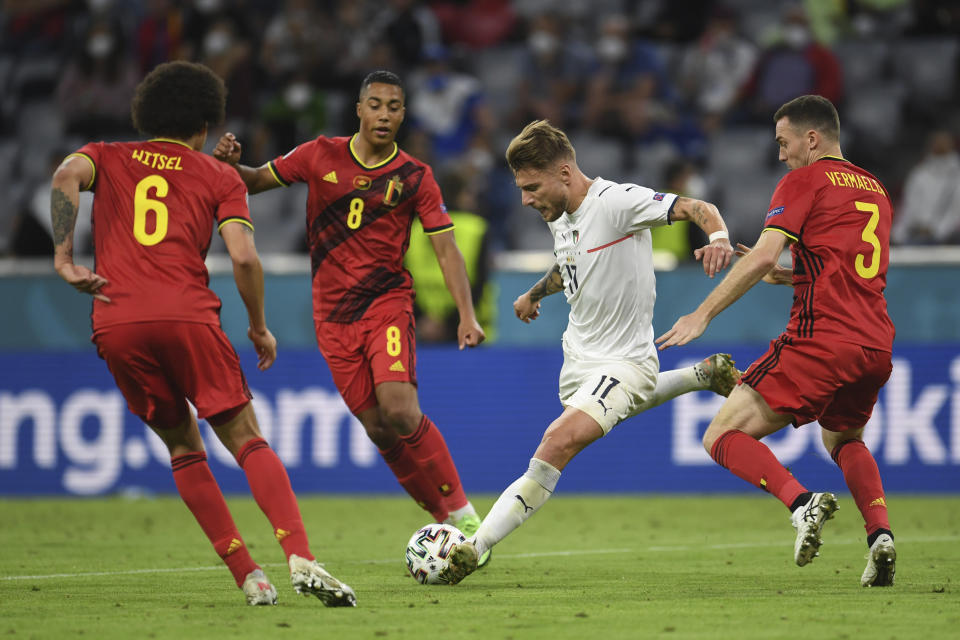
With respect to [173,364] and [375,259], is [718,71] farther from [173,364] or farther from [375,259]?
[173,364]

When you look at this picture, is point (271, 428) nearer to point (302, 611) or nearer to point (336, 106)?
point (336, 106)

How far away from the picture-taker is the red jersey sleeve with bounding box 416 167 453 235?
7.62 metres

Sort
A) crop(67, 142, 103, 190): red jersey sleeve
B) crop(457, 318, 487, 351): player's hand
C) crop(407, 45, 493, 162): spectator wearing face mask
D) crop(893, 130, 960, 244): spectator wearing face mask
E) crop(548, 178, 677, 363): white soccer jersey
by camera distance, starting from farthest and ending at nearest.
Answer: crop(407, 45, 493, 162): spectator wearing face mask, crop(893, 130, 960, 244): spectator wearing face mask, crop(457, 318, 487, 351): player's hand, crop(548, 178, 677, 363): white soccer jersey, crop(67, 142, 103, 190): red jersey sleeve

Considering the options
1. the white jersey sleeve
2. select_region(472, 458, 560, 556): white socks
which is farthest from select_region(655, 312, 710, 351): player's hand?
select_region(472, 458, 560, 556): white socks

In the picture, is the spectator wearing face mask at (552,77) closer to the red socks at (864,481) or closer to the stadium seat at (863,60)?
the stadium seat at (863,60)

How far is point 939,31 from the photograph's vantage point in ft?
53.0

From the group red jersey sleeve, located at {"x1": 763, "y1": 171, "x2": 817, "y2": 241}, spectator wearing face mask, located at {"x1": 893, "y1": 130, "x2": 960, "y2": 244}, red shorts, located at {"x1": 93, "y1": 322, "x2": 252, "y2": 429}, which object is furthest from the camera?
spectator wearing face mask, located at {"x1": 893, "y1": 130, "x2": 960, "y2": 244}

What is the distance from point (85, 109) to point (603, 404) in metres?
11.7

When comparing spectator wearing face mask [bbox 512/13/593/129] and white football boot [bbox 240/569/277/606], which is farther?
spectator wearing face mask [bbox 512/13/593/129]

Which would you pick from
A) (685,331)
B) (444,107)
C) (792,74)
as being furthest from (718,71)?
(685,331)

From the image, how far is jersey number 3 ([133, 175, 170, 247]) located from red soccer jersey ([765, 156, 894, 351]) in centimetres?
274

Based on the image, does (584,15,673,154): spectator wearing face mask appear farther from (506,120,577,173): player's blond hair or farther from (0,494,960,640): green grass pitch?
(506,120,577,173): player's blond hair

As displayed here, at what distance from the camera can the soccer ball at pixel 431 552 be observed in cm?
671

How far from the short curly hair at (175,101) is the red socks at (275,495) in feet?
4.50
